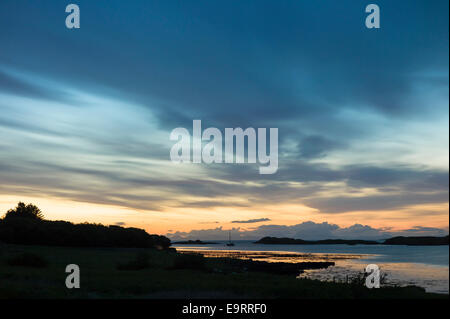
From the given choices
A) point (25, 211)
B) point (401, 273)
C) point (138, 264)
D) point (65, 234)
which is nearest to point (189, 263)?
point (138, 264)

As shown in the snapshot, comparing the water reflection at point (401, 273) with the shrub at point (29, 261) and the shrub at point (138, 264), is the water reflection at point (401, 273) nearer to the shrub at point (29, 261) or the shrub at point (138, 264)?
the shrub at point (138, 264)

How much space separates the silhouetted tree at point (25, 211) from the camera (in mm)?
120625

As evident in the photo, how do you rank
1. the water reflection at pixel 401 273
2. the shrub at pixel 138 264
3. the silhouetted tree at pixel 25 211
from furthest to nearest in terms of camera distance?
1. the silhouetted tree at pixel 25 211
2. the water reflection at pixel 401 273
3. the shrub at pixel 138 264

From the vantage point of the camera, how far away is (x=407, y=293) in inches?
1159

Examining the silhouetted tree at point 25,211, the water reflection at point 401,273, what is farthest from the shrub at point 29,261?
the silhouetted tree at point 25,211

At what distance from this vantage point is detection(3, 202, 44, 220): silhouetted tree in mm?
120625

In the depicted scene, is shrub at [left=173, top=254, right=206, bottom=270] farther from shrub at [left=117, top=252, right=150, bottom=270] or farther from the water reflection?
the water reflection

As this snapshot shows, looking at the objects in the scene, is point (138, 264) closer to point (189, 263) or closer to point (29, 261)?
point (189, 263)

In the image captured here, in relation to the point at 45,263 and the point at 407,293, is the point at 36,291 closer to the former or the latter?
the point at 45,263

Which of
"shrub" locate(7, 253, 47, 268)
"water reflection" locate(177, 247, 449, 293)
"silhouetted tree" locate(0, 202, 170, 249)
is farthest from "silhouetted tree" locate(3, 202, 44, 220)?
"shrub" locate(7, 253, 47, 268)

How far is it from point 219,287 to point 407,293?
43.9 feet

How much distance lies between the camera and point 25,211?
12369cm

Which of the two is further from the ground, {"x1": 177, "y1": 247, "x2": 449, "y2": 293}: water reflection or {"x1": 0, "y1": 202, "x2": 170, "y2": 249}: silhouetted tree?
{"x1": 0, "y1": 202, "x2": 170, "y2": 249}: silhouetted tree
